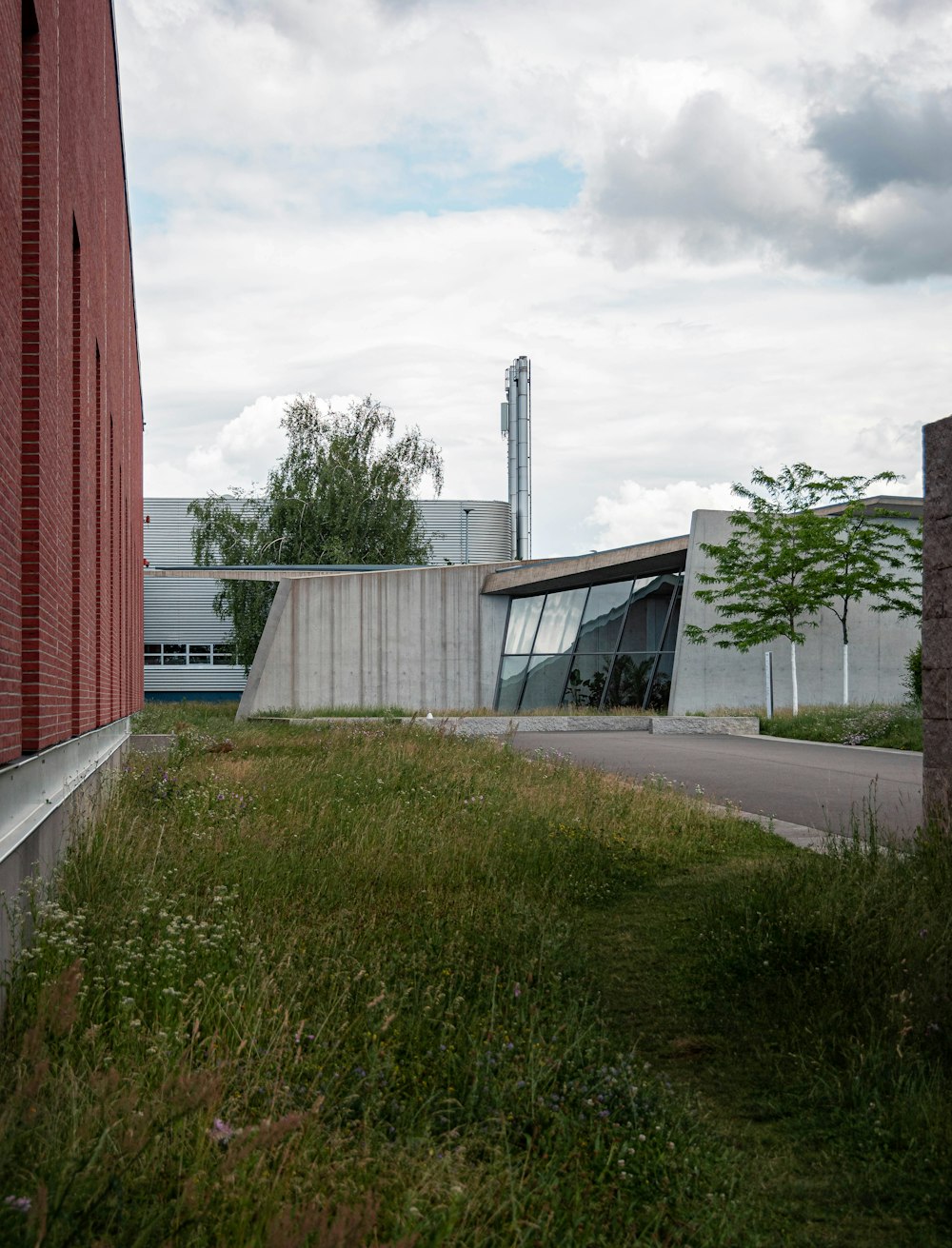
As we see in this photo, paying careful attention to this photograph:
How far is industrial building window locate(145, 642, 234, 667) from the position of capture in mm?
50406

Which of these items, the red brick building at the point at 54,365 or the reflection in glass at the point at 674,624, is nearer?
the red brick building at the point at 54,365

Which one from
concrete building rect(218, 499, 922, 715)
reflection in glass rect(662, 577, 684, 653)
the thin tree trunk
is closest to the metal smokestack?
concrete building rect(218, 499, 922, 715)

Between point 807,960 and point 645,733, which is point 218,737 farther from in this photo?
point 807,960

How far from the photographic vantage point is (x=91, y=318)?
11711 millimetres

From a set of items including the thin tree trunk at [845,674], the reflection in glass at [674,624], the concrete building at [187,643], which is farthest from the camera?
the concrete building at [187,643]

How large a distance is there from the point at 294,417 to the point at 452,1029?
44.3 meters

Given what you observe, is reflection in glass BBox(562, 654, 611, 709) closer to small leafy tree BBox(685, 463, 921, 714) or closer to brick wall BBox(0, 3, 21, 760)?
small leafy tree BBox(685, 463, 921, 714)

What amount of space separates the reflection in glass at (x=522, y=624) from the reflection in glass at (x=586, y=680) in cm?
203

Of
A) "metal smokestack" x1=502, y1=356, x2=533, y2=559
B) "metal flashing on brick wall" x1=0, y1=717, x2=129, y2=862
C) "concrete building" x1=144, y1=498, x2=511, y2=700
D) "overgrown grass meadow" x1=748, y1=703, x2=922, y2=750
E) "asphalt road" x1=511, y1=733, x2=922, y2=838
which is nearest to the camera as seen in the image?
"metal flashing on brick wall" x1=0, y1=717, x2=129, y2=862

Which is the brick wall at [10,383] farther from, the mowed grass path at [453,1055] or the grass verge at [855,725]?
the grass verge at [855,725]

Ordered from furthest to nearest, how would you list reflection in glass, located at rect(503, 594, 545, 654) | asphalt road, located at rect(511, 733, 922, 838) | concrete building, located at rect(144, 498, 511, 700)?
concrete building, located at rect(144, 498, 511, 700) < reflection in glass, located at rect(503, 594, 545, 654) < asphalt road, located at rect(511, 733, 922, 838)

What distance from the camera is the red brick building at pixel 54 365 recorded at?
6.15 m

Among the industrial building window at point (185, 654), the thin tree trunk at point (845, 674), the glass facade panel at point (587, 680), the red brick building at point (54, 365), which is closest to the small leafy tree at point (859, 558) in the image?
the thin tree trunk at point (845, 674)

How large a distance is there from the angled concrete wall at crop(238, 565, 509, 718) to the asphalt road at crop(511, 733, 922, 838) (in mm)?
10259
